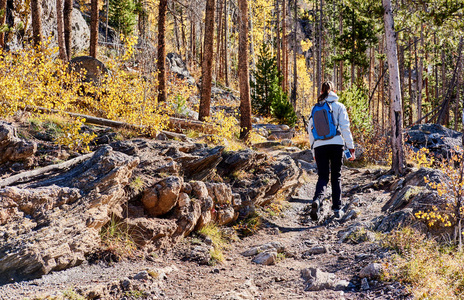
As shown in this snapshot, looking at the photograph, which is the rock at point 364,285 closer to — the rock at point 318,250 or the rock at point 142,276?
the rock at point 318,250

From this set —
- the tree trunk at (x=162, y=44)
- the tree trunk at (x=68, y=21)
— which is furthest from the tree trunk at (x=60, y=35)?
the tree trunk at (x=162, y=44)

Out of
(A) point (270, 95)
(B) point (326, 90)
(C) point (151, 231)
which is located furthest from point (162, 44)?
(A) point (270, 95)

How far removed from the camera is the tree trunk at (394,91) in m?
9.09

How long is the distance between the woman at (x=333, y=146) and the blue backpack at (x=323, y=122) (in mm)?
56

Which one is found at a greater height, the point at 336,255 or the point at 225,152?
the point at 225,152

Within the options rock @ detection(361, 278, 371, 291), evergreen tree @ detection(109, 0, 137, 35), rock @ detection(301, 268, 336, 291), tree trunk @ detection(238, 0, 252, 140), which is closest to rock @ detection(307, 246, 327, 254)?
rock @ detection(301, 268, 336, 291)

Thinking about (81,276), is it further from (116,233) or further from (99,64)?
(99,64)

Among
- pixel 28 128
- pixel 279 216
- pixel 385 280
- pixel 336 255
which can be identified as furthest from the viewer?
pixel 279 216

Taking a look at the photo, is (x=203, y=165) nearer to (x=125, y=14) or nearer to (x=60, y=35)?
(x=60, y=35)

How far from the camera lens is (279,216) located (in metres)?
6.91

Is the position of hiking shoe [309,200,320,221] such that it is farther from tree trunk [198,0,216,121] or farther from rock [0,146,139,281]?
tree trunk [198,0,216,121]

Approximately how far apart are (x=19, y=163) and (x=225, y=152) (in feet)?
12.3

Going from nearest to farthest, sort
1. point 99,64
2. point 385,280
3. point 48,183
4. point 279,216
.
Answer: point 385,280 → point 48,183 → point 279,216 → point 99,64

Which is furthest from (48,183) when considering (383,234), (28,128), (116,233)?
(383,234)
